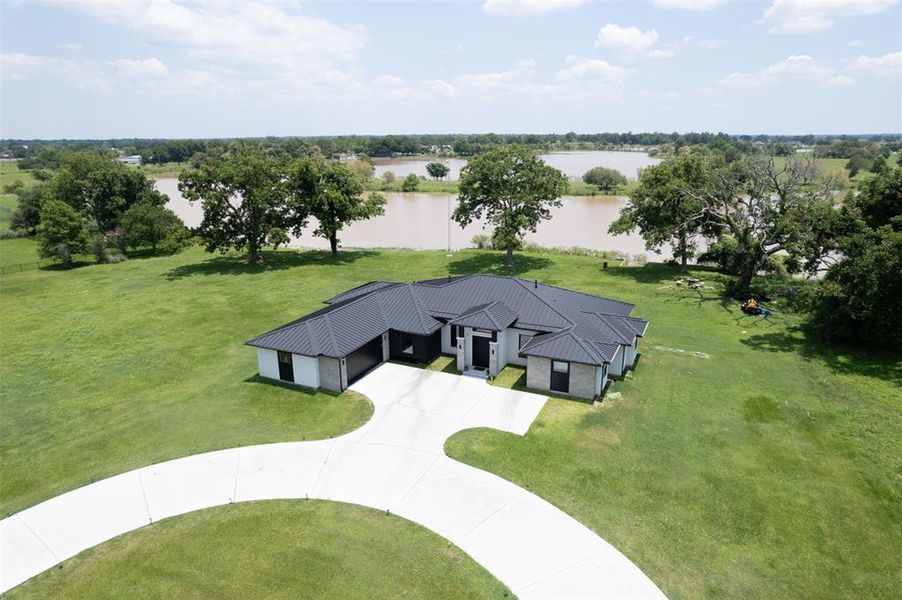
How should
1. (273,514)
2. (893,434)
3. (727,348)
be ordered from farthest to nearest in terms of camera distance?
(727,348) → (893,434) → (273,514)

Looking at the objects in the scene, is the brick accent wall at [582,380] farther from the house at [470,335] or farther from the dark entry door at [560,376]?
the dark entry door at [560,376]

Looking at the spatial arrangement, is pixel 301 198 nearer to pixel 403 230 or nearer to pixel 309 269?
pixel 309 269

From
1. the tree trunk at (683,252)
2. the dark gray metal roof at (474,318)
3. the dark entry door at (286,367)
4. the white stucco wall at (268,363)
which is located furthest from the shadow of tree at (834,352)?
the white stucco wall at (268,363)

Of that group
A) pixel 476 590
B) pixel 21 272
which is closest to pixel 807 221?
pixel 476 590

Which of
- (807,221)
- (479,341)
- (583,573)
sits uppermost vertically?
(807,221)

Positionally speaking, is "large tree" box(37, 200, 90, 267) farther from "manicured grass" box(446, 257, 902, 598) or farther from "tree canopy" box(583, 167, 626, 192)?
"tree canopy" box(583, 167, 626, 192)

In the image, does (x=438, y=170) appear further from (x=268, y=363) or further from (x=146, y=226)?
(x=268, y=363)
